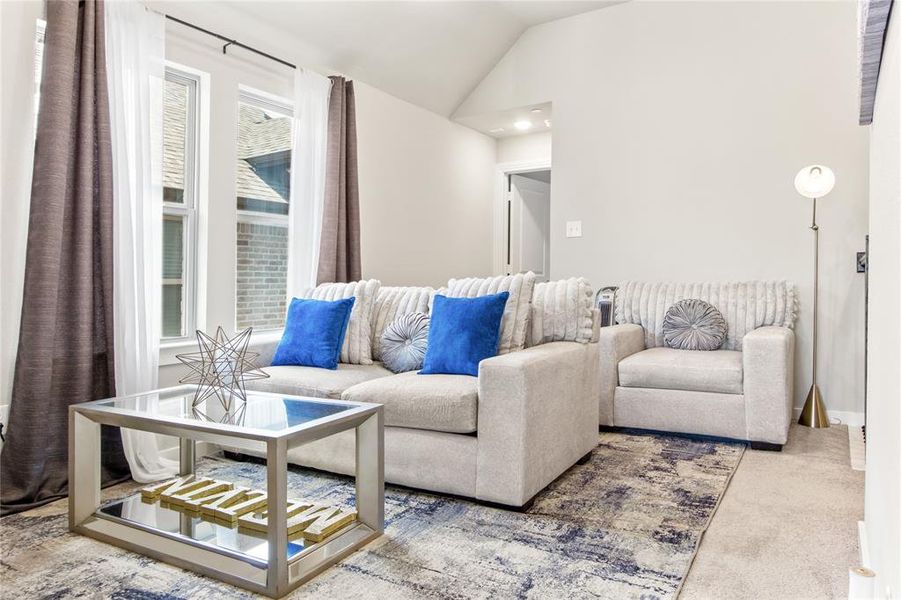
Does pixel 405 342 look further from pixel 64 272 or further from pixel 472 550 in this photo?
pixel 64 272

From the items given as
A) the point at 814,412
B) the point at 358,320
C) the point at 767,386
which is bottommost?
the point at 814,412

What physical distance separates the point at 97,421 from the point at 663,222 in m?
3.71

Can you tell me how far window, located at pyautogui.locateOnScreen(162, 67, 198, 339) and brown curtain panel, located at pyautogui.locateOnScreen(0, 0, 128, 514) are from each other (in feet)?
1.67

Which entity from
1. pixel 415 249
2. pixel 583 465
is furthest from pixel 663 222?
pixel 583 465

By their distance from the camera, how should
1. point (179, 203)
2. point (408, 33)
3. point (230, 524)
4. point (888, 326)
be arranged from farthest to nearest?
point (408, 33) → point (179, 203) → point (230, 524) → point (888, 326)

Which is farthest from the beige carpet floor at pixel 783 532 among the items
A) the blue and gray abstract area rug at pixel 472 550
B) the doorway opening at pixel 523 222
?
the doorway opening at pixel 523 222

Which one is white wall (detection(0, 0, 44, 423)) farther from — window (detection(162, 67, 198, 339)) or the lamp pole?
the lamp pole

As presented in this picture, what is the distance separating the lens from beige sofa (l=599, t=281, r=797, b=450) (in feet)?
10.5

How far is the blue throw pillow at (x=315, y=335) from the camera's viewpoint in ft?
10.3

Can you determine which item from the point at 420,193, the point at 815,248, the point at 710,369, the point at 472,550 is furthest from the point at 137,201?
the point at 815,248

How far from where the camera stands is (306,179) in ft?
12.6

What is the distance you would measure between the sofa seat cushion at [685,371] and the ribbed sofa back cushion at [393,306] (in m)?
1.23

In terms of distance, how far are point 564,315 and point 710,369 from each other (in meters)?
0.98

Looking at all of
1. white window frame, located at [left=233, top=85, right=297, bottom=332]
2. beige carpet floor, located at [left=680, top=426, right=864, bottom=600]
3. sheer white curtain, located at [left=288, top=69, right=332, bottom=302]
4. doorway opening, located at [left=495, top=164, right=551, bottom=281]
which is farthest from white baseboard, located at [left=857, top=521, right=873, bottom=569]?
doorway opening, located at [left=495, top=164, right=551, bottom=281]
